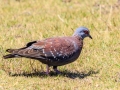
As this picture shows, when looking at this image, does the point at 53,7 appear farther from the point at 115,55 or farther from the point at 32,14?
the point at 115,55

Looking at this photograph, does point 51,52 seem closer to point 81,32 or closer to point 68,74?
point 68,74

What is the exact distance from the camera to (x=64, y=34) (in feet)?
40.3

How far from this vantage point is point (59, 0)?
16109 mm

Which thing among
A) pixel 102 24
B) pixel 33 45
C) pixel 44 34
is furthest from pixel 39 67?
pixel 102 24

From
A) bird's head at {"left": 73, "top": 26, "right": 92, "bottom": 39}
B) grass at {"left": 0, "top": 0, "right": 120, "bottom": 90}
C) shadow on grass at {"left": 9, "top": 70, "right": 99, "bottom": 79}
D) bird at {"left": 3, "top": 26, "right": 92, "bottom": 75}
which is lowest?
shadow on grass at {"left": 9, "top": 70, "right": 99, "bottom": 79}

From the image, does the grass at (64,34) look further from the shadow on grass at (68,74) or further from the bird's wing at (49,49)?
the bird's wing at (49,49)

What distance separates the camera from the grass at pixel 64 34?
8859mm

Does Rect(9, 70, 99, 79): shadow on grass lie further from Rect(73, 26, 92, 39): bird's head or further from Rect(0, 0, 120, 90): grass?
Rect(73, 26, 92, 39): bird's head

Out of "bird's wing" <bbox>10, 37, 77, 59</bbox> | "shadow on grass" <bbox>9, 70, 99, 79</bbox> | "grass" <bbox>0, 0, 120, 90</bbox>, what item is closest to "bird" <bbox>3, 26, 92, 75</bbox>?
"bird's wing" <bbox>10, 37, 77, 59</bbox>

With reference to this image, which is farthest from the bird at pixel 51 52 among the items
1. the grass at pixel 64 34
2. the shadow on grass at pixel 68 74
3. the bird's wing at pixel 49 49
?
the grass at pixel 64 34

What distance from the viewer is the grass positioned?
8859 millimetres

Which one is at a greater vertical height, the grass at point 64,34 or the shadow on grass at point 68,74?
the grass at point 64,34

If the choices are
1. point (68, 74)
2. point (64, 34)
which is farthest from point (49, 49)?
point (64, 34)

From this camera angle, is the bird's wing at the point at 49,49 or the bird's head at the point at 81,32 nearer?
the bird's wing at the point at 49,49
